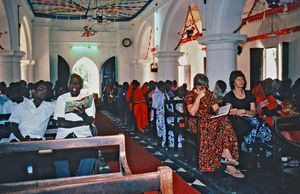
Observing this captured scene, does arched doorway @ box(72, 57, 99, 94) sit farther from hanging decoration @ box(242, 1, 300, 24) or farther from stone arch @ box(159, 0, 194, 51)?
hanging decoration @ box(242, 1, 300, 24)

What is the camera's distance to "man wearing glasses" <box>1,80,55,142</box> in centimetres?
356

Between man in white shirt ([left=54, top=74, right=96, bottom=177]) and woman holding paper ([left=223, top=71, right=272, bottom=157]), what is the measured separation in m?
2.36

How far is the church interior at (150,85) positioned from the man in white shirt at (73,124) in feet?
0.08

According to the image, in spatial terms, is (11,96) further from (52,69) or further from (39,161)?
(52,69)

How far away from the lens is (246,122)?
4633mm

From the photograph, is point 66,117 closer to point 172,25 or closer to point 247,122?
point 247,122

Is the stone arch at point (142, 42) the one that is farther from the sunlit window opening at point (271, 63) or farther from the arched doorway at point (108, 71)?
the sunlit window opening at point (271, 63)

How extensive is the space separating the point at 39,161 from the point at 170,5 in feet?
27.7

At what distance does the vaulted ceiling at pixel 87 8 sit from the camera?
13.0 meters

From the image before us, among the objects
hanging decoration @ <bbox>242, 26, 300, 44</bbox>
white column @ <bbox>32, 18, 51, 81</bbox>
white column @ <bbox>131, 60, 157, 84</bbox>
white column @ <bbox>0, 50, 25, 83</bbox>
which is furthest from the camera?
white column @ <bbox>131, 60, 157, 84</bbox>

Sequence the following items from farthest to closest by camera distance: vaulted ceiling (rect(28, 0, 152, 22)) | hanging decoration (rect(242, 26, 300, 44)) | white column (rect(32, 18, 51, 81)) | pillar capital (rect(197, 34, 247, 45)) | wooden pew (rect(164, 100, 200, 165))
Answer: white column (rect(32, 18, 51, 81)) < vaulted ceiling (rect(28, 0, 152, 22)) < hanging decoration (rect(242, 26, 300, 44)) < pillar capital (rect(197, 34, 247, 45)) < wooden pew (rect(164, 100, 200, 165))

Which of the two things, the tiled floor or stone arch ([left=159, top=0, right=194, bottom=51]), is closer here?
the tiled floor

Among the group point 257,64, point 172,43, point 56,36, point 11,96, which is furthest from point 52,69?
point 11,96

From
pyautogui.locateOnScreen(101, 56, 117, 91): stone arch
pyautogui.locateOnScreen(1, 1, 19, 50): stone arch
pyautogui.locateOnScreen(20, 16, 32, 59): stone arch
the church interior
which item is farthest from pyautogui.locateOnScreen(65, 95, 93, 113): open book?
pyautogui.locateOnScreen(101, 56, 117, 91): stone arch
